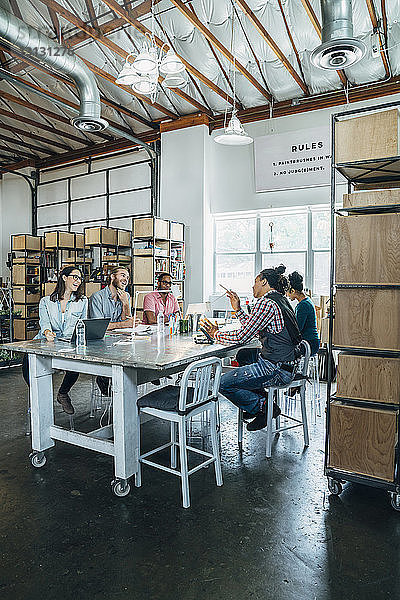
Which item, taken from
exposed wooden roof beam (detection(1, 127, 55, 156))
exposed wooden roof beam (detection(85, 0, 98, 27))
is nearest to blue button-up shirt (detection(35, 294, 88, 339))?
exposed wooden roof beam (detection(85, 0, 98, 27))

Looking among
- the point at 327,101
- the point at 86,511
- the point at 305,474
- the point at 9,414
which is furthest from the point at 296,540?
the point at 327,101

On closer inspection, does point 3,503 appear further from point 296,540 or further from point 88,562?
point 296,540

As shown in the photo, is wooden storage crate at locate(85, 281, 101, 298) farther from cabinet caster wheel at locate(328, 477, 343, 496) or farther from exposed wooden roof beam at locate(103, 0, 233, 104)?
cabinet caster wheel at locate(328, 477, 343, 496)

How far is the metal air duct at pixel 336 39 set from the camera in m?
3.87

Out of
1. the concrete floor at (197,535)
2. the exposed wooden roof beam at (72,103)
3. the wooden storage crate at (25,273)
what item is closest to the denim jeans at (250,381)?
the concrete floor at (197,535)

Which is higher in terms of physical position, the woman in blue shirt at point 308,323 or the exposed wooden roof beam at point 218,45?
the exposed wooden roof beam at point 218,45

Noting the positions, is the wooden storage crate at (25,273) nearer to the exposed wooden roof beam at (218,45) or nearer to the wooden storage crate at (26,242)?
the wooden storage crate at (26,242)

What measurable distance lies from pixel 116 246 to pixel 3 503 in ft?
22.2

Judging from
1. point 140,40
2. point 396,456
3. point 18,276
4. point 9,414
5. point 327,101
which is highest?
point 140,40

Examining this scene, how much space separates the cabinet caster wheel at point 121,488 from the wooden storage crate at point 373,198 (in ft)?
7.51

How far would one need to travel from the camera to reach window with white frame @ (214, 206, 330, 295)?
7809 mm

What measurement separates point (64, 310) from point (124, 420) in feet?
5.66

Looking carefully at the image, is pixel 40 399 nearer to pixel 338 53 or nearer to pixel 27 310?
pixel 338 53

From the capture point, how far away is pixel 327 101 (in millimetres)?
7426
